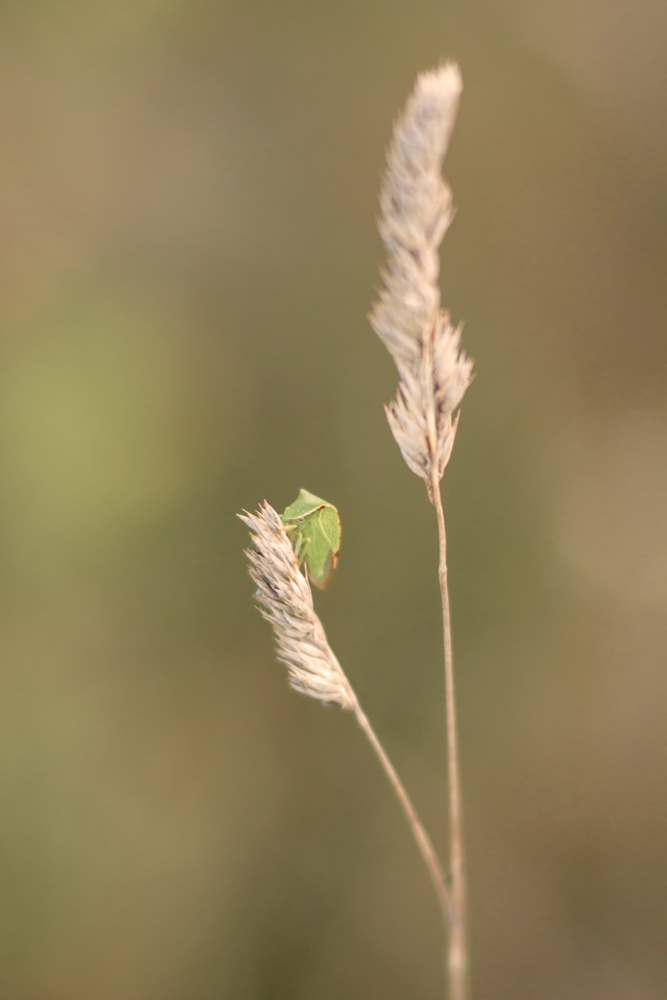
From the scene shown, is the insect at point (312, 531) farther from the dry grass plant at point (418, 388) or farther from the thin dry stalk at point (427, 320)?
the thin dry stalk at point (427, 320)

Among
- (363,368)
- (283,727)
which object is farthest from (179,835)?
(363,368)

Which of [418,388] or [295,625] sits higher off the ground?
[418,388]

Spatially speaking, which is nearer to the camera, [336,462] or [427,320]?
[427,320]

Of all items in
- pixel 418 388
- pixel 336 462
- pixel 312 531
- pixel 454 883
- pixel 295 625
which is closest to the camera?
pixel 454 883

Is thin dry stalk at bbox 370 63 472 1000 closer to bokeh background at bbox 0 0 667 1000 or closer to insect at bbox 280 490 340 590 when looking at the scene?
insect at bbox 280 490 340 590

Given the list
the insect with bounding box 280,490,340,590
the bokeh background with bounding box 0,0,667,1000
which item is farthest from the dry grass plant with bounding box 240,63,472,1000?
the bokeh background with bounding box 0,0,667,1000

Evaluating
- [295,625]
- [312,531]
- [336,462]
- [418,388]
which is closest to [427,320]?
[418,388]

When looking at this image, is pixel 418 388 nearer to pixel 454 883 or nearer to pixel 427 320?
pixel 427 320
